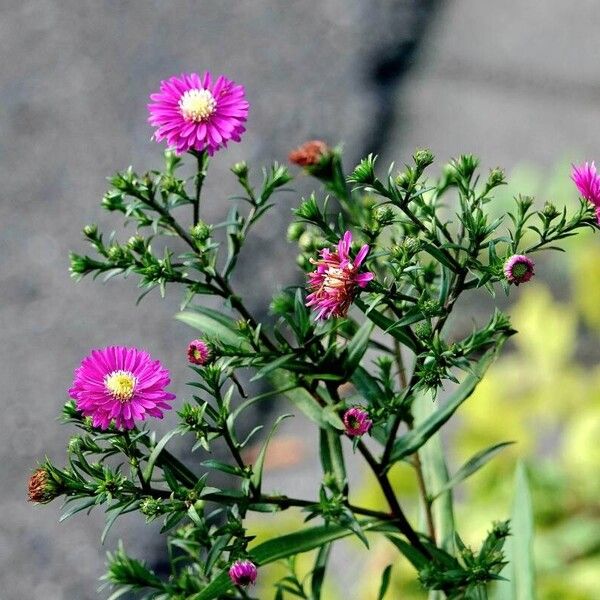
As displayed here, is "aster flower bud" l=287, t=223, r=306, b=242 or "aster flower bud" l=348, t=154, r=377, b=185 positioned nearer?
"aster flower bud" l=348, t=154, r=377, b=185

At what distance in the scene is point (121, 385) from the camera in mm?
570

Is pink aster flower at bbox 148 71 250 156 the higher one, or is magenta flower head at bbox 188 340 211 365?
pink aster flower at bbox 148 71 250 156

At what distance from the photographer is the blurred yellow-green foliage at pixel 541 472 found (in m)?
1.39

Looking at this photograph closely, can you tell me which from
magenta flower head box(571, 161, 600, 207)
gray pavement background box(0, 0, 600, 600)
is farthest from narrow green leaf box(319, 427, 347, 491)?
gray pavement background box(0, 0, 600, 600)

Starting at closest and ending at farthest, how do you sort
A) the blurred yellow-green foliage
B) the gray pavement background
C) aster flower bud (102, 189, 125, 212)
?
aster flower bud (102, 189, 125, 212)
the blurred yellow-green foliage
the gray pavement background

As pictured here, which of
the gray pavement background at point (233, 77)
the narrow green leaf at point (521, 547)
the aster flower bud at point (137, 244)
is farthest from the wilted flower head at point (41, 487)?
the gray pavement background at point (233, 77)

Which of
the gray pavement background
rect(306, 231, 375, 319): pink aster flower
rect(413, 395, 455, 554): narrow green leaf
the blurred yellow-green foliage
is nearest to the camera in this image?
rect(306, 231, 375, 319): pink aster flower

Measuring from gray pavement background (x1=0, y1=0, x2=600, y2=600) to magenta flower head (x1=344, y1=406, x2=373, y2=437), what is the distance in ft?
4.18

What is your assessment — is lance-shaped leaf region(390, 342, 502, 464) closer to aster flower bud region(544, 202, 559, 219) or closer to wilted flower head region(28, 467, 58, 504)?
aster flower bud region(544, 202, 559, 219)

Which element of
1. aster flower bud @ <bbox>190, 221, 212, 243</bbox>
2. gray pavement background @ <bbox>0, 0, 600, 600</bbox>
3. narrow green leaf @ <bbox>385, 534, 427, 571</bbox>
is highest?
gray pavement background @ <bbox>0, 0, 600, 600</bbox>

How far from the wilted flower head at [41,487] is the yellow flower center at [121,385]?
2.2 inches

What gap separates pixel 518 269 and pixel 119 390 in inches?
8.1

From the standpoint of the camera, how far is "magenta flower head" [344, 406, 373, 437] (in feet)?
2.04

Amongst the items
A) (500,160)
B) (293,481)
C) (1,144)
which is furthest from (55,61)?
(293,481)
